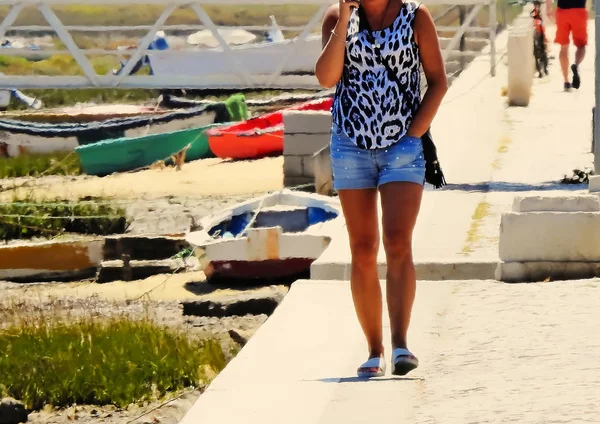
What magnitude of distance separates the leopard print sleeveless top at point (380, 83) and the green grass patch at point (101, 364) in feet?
13.5

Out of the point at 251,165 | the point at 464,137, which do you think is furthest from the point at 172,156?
the point at 464,137

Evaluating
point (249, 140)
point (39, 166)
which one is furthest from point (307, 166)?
point (39, 166)

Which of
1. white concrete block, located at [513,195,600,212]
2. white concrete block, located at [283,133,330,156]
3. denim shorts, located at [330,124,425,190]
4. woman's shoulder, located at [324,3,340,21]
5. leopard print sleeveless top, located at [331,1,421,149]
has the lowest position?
white concrete block, located at [283,133,330,156]

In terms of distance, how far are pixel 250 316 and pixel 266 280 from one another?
184 cm

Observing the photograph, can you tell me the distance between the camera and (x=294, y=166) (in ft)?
59.4

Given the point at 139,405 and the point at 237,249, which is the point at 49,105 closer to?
the point at 237,249

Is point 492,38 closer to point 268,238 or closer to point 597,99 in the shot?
point 268,238

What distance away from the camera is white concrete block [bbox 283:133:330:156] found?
58.3 ft

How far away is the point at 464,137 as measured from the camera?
16094 millimetres

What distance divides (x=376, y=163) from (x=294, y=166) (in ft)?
38.2

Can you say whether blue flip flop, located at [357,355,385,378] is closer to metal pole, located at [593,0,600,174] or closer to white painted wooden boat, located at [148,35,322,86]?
metal pole, located at [593,0,600,174]

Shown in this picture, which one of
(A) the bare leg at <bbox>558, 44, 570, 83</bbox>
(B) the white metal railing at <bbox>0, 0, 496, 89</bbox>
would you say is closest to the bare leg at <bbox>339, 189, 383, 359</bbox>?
(B) the white metal railing at <bbox>0, 0, 496, 89</bbox>

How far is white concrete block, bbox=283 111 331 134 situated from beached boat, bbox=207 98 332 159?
6.66m

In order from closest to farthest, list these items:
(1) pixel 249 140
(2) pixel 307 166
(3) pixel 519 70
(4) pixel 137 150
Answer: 1. (2) pixel 307 166
2. (3) pixel 519 70
3. (1) pixel 249 140
4. (4) pixel 137 150
